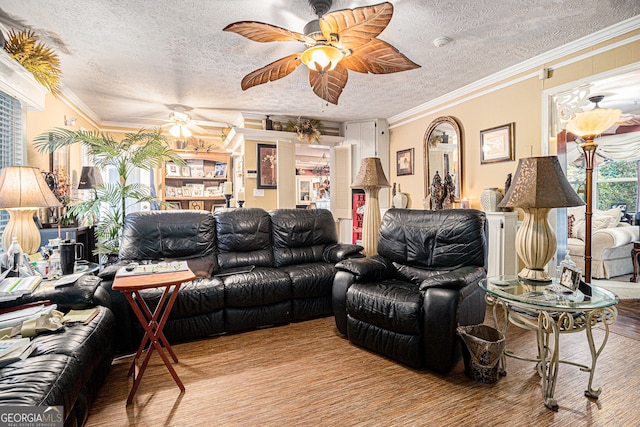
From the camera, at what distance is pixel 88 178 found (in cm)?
405

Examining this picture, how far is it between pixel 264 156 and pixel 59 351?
4.39 metres

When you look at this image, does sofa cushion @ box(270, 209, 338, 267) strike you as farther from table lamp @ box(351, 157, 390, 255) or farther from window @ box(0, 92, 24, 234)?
window @ box(0, 92, 24, 234)

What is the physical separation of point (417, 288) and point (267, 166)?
3.83 metres

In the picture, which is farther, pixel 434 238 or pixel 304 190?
pixel 304 190

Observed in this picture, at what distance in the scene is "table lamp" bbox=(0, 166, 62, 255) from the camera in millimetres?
2109

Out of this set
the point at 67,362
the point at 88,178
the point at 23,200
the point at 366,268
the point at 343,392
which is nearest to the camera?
the point at 67,362

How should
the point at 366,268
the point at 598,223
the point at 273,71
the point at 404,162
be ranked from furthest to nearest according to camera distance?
the point at 404,162, the point at 598,223, the point at 273,71, the point at 366,268

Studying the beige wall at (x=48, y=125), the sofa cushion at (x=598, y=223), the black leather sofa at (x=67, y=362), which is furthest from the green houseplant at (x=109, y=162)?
the sofa cushion at (x=598, y=223)

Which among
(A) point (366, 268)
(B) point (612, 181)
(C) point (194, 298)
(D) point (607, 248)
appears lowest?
(C) point (194, 298)

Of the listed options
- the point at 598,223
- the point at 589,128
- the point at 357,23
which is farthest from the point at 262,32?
the point at 598,223

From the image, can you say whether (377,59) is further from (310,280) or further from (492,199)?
(492,199)

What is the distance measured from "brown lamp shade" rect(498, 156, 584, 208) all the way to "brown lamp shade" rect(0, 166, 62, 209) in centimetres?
321

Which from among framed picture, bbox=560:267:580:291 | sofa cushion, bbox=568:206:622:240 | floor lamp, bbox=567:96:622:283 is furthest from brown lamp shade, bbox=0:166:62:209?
sofa cushion, bbox=568:206:622:240

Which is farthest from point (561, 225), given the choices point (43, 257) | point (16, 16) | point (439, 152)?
point (16, 16)
